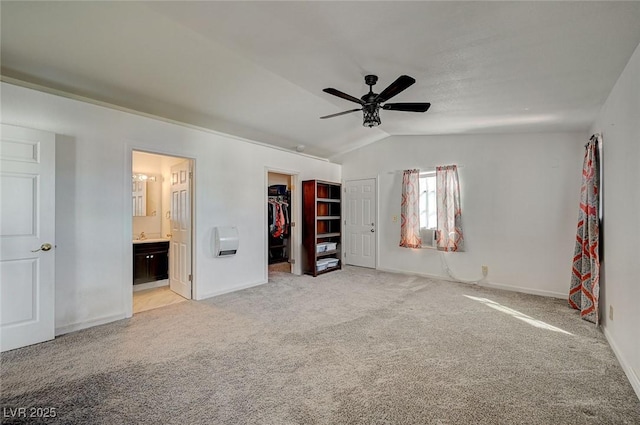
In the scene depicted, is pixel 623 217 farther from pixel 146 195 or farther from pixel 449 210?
pixel 146 195

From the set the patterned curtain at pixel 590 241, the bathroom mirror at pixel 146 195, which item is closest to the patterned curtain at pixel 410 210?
the patterned curtain at pixel 590 241

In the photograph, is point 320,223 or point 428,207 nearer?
point 428,207

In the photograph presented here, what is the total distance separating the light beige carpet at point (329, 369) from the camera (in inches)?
69.5

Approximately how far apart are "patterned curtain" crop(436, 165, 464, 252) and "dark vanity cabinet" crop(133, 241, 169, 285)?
4.88 m

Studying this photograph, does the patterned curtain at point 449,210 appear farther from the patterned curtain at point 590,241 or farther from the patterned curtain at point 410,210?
the patterned curtain at point 590,241

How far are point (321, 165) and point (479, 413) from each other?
16.9 feet

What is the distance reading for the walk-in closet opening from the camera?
623 centimetres

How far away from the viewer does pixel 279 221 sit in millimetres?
6266

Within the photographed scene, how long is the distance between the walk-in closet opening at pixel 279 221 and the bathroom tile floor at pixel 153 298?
2053 mm

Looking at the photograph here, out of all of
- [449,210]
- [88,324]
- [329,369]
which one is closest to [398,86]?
[329,369]

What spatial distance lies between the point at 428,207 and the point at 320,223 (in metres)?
2.23

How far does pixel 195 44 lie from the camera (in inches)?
95.7

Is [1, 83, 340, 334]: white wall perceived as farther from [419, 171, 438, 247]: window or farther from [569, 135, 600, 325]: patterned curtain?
[569, 135, 600, 325]: patterned curtain

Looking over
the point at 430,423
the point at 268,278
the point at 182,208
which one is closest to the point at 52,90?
the point at 182,208
